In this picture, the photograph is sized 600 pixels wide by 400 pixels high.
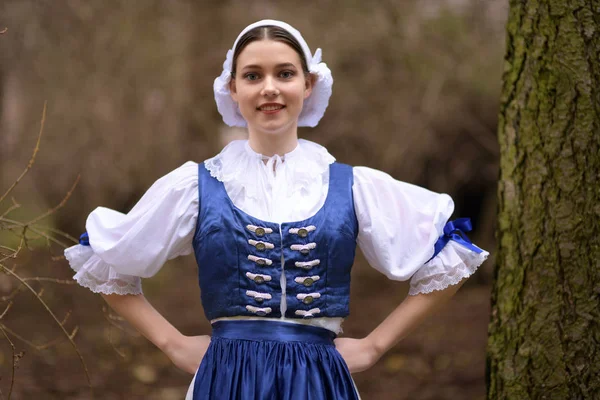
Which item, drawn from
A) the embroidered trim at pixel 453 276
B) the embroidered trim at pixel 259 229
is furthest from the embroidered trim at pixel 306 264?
the embroidered trim at pixel 453 276

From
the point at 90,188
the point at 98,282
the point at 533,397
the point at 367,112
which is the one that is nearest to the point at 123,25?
the point at 90,188

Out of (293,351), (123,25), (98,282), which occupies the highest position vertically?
(123,25)

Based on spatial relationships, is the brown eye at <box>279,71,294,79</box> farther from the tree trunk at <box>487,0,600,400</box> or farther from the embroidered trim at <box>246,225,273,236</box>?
the tree trunk at <box>487,0,600,400</box>

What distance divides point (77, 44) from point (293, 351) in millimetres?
5160

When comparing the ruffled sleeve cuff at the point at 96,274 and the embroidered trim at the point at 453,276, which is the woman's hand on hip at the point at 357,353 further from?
the ruffled sleeve cuff at the point at 96,274

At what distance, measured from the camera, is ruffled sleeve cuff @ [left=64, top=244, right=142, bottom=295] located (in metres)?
2.41

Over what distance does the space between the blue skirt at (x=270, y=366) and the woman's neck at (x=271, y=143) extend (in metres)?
0.53

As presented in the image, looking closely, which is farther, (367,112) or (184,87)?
(184,87)

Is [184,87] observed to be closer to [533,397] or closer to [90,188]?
[90,188]

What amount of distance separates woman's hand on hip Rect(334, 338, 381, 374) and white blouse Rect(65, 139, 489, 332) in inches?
2.8

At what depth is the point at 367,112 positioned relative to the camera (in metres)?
6.57

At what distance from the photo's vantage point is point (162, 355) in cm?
573

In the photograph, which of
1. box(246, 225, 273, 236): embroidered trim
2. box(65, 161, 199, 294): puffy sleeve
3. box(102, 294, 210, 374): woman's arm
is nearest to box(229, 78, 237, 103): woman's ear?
box(65, 161, 199, 294): puffy sleeve

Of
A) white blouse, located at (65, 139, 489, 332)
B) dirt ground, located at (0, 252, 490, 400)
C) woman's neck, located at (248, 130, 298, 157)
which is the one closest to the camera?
white blouse, located at (65, 139, 489, 332)
